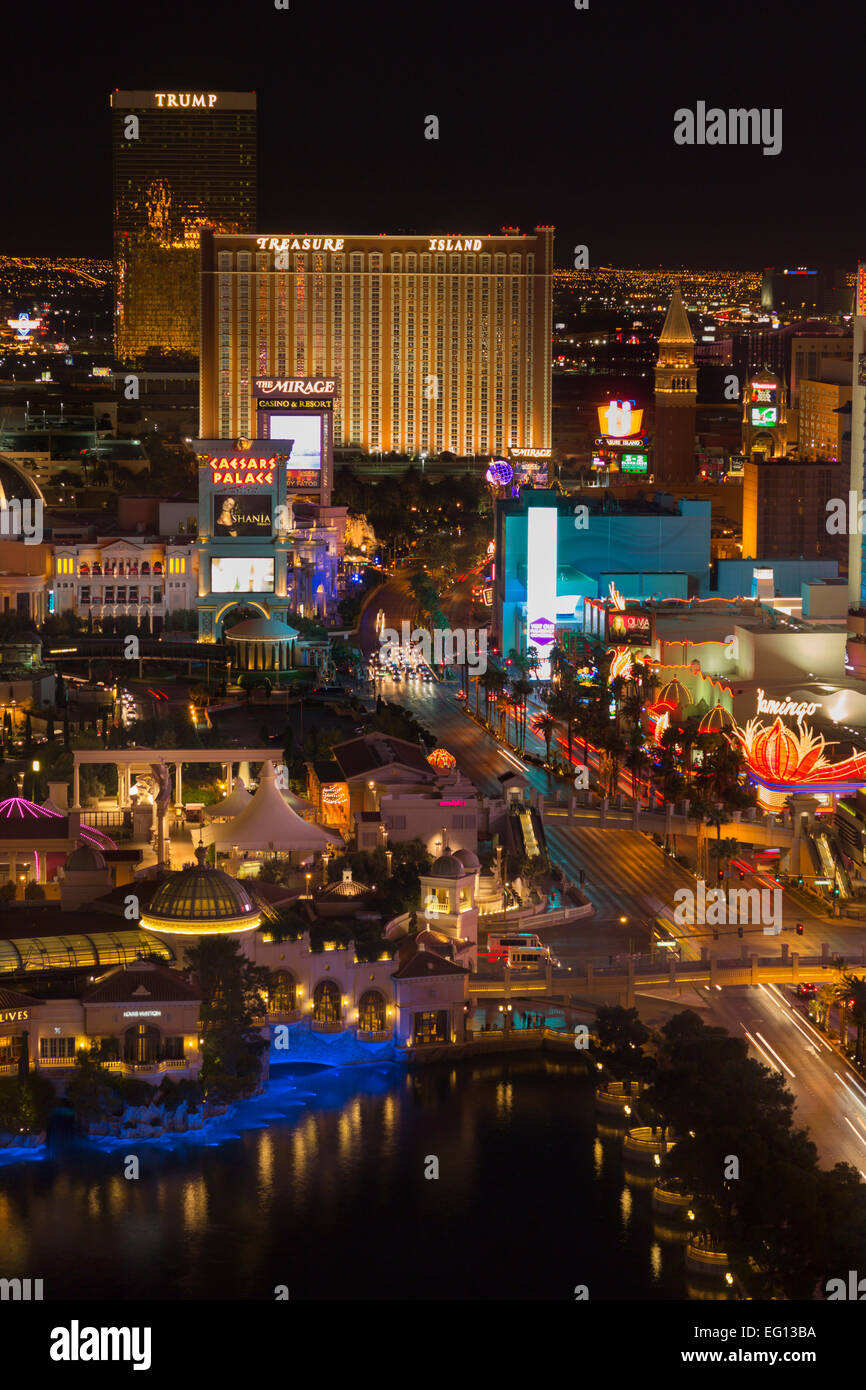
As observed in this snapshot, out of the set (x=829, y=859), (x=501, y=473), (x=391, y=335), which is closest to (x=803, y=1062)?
(x=829, y=859)

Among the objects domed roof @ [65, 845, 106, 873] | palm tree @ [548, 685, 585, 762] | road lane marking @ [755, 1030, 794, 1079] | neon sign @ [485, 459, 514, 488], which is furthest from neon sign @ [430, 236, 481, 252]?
road lane marking @ [755, 1030, 794, 1079]

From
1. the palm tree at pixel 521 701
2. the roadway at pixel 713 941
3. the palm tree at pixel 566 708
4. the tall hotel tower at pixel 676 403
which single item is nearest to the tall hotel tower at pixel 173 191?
the tall hotel tower at pixel 676 403

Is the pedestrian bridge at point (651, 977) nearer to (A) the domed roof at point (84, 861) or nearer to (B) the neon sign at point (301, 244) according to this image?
(A) the domed roof at point (84, 861)

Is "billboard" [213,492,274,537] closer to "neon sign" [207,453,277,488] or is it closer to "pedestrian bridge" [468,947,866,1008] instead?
"neon sign" [207,453,277,488]

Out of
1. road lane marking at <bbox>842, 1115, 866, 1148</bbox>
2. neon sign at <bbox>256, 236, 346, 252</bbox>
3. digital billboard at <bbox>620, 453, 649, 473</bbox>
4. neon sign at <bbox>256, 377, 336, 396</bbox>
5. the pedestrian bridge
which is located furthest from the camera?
neon sign at <bbox>256, 236, 346, 252</bbox>

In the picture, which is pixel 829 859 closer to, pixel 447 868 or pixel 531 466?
pixel 447 868

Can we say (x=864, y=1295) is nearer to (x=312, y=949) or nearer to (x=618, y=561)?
(x=312, y=949)
